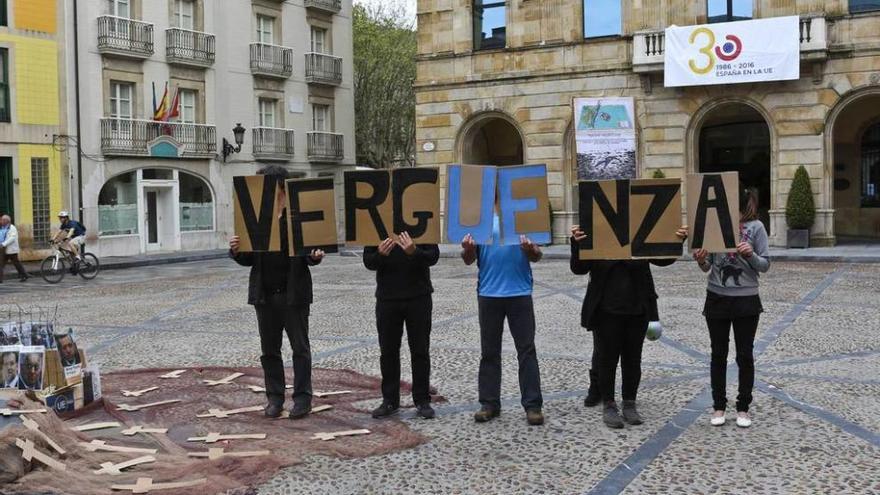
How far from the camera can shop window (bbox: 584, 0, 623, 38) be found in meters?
25.4

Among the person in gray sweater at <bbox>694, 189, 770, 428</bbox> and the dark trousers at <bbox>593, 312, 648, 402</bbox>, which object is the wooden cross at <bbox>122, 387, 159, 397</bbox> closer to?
the dark trousers at <bbox>593, 312, 648, 402</bbox>

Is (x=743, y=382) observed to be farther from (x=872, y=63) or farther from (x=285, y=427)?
(x=872, y=63)

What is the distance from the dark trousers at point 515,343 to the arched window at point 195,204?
26964 mm

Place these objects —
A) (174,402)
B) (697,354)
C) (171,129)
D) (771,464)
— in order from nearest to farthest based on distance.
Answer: (771,464), (174,402), (697,354), (171,129)

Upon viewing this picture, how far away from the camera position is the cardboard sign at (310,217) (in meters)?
6.13

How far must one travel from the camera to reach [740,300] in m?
5.75

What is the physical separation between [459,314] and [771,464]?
6.89 metres

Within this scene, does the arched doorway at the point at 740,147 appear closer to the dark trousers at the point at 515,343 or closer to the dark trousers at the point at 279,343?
the dark trousers at the point at 515,343

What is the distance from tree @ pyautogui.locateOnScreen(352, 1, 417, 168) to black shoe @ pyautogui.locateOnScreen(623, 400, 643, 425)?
37.3m

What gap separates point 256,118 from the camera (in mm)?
33375

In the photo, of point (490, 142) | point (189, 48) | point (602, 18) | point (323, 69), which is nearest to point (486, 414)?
point (602, 18)

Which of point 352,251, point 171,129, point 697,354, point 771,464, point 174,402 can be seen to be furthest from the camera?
point 171,129

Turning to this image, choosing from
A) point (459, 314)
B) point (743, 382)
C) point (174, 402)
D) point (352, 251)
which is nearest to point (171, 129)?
point (352, 251)

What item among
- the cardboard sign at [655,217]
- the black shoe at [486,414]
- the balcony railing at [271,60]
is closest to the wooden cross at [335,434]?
the black shoe at [486,414]
